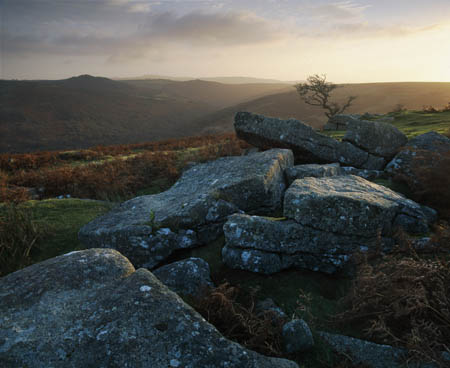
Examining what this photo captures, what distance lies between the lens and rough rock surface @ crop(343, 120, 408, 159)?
11.0 metres

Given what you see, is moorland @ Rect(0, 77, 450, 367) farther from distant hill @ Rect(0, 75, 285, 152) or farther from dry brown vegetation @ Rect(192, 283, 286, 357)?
distant hill @ Rect(0, 75, 285, 152)

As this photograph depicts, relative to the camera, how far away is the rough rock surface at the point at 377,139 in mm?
11016

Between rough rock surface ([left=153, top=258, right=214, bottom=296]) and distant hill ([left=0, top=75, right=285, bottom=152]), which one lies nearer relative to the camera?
rough rock surface ([left=153, top=258, right=214, bottom=296])

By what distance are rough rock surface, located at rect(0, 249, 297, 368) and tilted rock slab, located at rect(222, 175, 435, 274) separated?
95.8 inches

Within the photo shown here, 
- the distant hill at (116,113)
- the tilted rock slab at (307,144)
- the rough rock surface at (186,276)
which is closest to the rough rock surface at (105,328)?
the rough rock surface at (186,276)

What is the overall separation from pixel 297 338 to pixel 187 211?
396cm

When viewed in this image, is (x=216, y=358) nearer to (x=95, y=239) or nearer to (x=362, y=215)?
(x=362, y=215)

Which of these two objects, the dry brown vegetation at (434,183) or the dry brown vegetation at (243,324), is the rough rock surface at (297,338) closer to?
the dry brown vegetation at (243,324)

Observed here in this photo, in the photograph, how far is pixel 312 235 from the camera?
5.55 meters

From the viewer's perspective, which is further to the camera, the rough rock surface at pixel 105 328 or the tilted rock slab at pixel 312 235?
the tilted rock slab at pixel 312 235

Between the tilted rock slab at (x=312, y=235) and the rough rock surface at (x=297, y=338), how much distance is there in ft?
6.06

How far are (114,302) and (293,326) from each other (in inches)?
85.7

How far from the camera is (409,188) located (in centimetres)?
855

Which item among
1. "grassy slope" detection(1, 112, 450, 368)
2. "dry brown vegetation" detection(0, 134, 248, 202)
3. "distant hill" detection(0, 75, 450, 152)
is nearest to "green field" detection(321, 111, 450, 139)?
"dry brown vegetation" detection(0, 134, 248, 202)
